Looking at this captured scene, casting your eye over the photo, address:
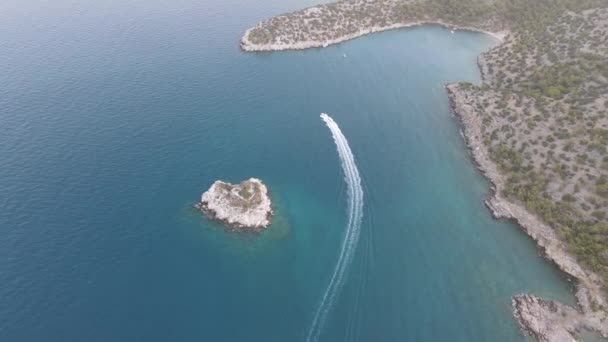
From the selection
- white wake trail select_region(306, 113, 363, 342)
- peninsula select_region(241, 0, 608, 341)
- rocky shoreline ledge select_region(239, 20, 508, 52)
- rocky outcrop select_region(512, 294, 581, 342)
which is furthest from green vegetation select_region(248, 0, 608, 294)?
white wake trail select_region(306, 113, 363, 342)

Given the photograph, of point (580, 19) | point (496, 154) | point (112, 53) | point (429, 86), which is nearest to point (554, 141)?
point (496, 154)

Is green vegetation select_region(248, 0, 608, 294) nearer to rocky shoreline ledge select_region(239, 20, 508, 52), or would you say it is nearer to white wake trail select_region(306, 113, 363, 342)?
rocky shoreline ledge select_region(239, 20, 508, 52)

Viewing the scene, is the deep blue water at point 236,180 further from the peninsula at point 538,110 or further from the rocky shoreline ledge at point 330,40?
the rocky shoreline ledge at point 330,40

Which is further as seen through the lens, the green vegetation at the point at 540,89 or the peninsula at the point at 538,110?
the green vegetation at the point at 540,89

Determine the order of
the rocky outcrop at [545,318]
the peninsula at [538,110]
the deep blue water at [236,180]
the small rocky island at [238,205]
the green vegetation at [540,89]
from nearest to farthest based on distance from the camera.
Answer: the rocky outcrop at [545,318]
the deep blue water at [236,180]
the peninsula at [538,110]
the small rocky island at [238,205]
the green vegetation at [540,89]

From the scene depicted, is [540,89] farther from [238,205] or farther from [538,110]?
[238,205]

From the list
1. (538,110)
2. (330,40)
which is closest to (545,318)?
(538,110)

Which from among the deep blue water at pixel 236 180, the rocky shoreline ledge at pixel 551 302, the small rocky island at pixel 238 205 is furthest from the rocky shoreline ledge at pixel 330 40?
the rocky shoreline ledge at pixel 551 302
